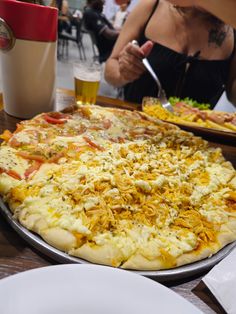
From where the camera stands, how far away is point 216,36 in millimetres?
1820

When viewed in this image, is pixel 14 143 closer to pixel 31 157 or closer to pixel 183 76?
pixel 31 157

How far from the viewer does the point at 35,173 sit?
81 centimetres

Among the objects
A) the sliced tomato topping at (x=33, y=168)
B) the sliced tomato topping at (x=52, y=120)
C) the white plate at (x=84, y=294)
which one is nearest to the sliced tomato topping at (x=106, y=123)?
the sliced tomato topping at (x=52, y=120)

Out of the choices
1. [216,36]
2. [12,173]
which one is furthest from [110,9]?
[12,173]

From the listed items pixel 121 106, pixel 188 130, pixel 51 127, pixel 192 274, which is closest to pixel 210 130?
pixel 188 130

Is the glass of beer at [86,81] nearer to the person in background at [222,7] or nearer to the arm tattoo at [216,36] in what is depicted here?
the person in background at [222,7]

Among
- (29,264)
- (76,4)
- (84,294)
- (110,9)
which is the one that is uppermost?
(84,294)

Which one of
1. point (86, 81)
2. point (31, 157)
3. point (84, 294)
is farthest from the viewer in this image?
point (86, 81)

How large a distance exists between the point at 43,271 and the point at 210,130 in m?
1.06

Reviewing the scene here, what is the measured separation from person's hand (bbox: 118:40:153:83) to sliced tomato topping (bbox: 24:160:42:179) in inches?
33.9

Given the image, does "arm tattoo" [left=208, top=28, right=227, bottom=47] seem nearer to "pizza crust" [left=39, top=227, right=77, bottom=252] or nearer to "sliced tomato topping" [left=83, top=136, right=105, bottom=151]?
"sliced tomato topping" [left=83, top=136, right=105, bottom=151]

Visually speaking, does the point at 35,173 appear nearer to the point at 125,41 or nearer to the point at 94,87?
the point at 94,87

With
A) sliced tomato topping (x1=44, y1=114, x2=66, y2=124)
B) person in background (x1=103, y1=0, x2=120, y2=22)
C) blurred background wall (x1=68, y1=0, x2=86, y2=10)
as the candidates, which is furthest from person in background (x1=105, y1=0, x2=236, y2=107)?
blurred background wall (x1=68, y1=0, x2=86, y2=10)

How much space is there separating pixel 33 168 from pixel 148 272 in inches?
17.7
